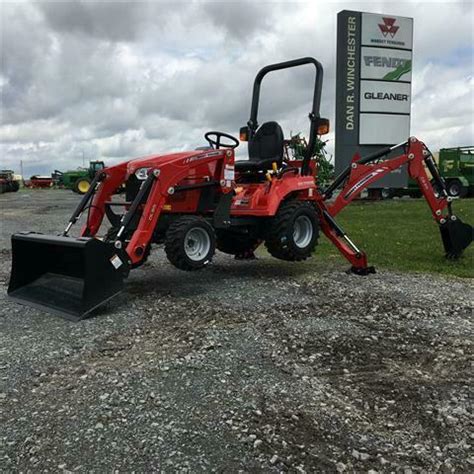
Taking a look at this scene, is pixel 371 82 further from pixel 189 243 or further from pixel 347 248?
pixel 189 243

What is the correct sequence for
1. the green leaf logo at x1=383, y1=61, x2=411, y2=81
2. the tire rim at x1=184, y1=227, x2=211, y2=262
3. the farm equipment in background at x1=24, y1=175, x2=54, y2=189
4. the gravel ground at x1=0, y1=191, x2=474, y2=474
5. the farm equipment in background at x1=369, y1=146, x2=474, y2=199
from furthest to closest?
the farm equipment in background at x1=24, y1=175, x2=54, y2=189 → the farm equipment in background at x1=369, y1=146, x2=474, y2=199 → the green leaf logo at x1=383, y1=61, x2=411, y2=81 → the tire rim at x1=184, y1=227, x2=211, y2=262 → the gravel ground at x1=0, y1=191, x2=474, y2=474

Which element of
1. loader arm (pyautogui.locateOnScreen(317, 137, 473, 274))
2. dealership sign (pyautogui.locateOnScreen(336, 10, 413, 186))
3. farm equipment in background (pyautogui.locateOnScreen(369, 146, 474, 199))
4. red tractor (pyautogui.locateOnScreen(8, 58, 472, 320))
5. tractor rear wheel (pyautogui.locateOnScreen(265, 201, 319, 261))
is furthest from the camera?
farm equipment in background (pyautogui.locateOnScreen(369, 146, 474, 199))

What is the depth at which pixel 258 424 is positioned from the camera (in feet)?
10.4

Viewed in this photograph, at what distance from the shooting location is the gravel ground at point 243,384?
2.89 meters

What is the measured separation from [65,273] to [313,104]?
12.7 feet

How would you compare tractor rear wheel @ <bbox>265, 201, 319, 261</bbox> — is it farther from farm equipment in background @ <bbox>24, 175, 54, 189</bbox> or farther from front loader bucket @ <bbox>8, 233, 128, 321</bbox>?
farm equipment in background @ <bbox>24, 175, 54, 189</bbox>

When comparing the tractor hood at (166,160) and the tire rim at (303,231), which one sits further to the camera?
the tire rim at (303,231)

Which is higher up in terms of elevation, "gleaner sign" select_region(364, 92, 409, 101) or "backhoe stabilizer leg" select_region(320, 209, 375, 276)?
"gleaner sign" select_region(364, 92, 409, 101)

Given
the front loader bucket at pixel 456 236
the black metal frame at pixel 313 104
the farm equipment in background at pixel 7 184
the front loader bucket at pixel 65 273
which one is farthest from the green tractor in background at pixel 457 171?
the farm equipment in background at pixel 7 184

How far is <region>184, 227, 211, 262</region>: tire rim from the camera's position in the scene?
18.9 ft

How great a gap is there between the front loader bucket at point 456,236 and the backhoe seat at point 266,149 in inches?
124

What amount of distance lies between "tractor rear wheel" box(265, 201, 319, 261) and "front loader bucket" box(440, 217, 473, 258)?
2.67 m

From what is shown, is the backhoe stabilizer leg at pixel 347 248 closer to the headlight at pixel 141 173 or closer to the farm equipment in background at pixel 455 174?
the headlight at pixel 141 173

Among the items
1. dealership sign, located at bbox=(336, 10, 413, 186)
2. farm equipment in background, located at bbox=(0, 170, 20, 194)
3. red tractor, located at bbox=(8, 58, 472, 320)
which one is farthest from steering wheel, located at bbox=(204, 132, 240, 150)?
farm equipment in background, located at bbox=(0, 170, 20, 194)
